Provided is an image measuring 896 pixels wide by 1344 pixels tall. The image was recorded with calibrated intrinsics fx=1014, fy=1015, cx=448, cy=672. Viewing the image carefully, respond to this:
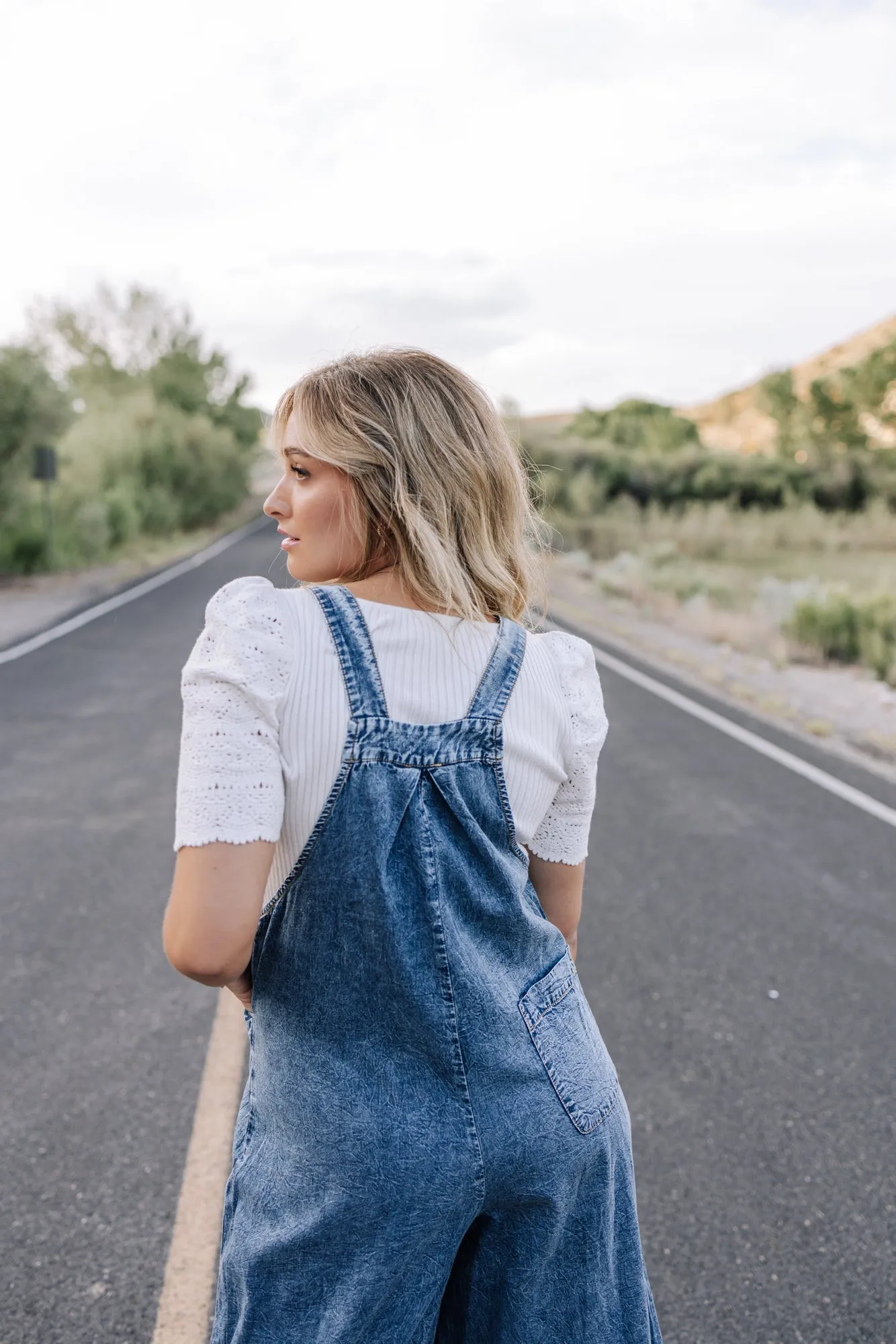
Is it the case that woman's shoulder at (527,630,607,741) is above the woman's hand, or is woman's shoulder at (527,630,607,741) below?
above

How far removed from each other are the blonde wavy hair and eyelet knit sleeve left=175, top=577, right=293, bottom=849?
207mm

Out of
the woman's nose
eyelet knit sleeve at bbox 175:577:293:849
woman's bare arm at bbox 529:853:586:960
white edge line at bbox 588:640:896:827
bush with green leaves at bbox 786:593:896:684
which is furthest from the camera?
bush with green leaves at bbox 786:593:896:684

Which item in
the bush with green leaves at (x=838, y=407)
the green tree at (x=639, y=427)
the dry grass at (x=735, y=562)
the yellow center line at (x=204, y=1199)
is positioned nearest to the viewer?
the yellow center line at (x=204, y=1199)

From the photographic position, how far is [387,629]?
1.15m

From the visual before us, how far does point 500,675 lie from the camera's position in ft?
4.03

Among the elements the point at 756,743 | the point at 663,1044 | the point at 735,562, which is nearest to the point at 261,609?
the point at 663,1044

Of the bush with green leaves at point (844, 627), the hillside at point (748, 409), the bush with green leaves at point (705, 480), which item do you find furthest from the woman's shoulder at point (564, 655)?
the hillside at point (748, 409)

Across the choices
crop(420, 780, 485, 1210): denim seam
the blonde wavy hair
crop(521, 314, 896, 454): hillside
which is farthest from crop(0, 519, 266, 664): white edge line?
crop(521, 314, 896, 454): hillside

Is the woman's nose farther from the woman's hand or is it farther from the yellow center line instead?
the yellow center line

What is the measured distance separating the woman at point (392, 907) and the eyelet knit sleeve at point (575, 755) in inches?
0.9

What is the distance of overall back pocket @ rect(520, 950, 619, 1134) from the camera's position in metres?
1.22

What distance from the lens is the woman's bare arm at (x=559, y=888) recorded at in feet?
4.84

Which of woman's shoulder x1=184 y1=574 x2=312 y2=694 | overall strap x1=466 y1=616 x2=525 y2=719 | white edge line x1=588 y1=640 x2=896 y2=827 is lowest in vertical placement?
white edge line x1=588 y1=640 x2=896 y2=827

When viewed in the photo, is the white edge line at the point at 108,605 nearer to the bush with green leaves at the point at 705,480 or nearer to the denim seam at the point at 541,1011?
the denim seam at the point at 541,1011
